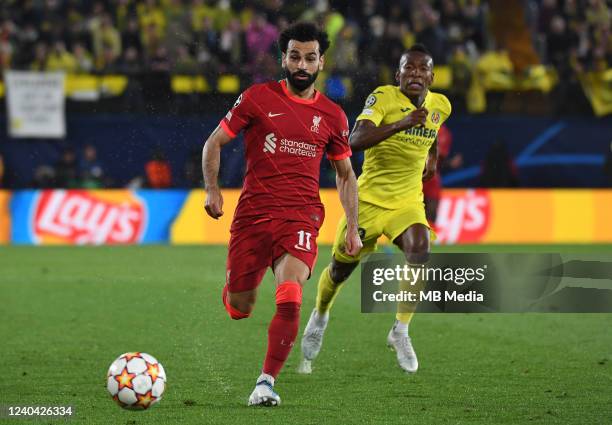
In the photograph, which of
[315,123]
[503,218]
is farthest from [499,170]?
[315,123]

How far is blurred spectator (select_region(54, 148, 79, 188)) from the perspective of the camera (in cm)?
1883

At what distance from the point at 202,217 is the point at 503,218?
465cm

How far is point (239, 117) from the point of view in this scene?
6.77 meters

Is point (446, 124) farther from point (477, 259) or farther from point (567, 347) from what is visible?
point (567, 347)

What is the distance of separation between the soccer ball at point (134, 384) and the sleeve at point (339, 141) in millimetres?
1713

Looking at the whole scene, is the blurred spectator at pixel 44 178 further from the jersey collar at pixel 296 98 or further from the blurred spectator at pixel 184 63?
the jersey collar at pixel 296 98

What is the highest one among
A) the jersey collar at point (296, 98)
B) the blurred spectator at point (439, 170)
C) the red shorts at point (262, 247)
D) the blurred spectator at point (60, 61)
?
the jersey collar at point (296, 98)

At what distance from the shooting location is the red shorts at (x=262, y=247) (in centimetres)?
680

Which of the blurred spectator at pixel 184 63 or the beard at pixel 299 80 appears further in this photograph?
the blurred spectator at pixel 184 63

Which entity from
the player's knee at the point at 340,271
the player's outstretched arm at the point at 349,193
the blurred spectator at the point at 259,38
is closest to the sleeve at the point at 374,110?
the player's knee at the point at 340,271

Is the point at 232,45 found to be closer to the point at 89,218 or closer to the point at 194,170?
the point at 194,170

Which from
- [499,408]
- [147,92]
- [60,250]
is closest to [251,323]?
[499,408]

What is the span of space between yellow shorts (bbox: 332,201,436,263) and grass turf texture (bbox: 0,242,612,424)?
2.73 ft

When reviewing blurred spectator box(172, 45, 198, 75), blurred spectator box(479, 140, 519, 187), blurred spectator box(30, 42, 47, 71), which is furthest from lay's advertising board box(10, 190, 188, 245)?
blurred spectator box(479, 140, 519, 187)
